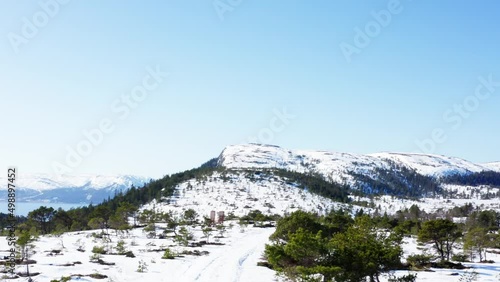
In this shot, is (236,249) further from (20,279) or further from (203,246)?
(20,279)

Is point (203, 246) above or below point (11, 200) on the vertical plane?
below

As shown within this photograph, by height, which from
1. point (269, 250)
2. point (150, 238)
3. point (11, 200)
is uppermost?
point (11, 200)

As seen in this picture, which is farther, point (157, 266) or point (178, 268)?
point (157, 266)

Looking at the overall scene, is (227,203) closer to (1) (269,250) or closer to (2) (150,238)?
(2) (150,238)

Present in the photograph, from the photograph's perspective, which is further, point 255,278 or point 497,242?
point 497,242

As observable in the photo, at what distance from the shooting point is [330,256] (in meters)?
28.8

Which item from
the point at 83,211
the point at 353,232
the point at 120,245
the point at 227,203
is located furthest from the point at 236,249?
the point at 227,203

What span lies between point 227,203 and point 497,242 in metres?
137

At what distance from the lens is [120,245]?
53.9m

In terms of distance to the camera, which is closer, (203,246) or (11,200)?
(11,200)

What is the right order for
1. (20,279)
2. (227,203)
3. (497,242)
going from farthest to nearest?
(227,203), (497,242), (20,279)

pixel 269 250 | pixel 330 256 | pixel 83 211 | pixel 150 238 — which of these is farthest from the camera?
pixel 83 211

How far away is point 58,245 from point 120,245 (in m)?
14.9

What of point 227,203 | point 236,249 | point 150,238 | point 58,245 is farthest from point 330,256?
point 227,203
